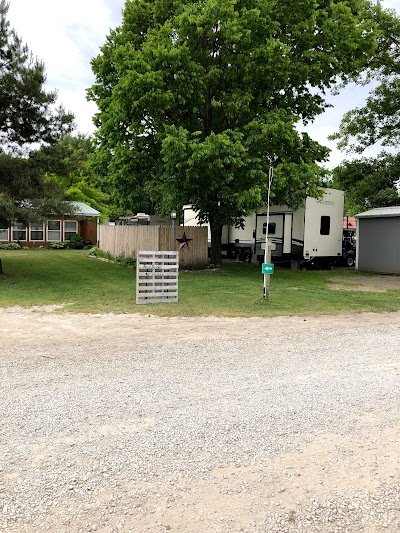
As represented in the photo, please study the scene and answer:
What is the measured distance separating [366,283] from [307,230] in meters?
3.76

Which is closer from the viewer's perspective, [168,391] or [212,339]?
[168,391]

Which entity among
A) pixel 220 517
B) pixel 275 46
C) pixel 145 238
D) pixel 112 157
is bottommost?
pixel 220 517

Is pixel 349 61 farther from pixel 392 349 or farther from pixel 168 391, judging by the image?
pixel 168 391

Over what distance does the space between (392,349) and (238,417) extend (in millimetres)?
3397

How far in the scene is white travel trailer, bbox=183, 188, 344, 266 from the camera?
59.9 ft

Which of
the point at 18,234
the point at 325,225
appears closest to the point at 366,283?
the point at 325,225

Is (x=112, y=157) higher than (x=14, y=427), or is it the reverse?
(x=112, y=157)

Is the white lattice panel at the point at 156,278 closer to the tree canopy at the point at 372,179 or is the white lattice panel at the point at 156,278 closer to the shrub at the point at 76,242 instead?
the tree canopy at the point at 372,179

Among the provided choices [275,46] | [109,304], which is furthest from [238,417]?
[275,46]

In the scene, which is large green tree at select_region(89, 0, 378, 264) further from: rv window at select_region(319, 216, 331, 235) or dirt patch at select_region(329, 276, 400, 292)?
dirt patch at select_region(329, 276, 400, 292)

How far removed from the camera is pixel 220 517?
250 cm

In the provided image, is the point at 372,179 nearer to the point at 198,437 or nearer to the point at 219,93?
the point at 219,93

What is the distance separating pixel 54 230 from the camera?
32812mm

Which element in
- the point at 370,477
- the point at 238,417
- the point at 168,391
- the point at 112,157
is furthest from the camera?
the point at 112,157
